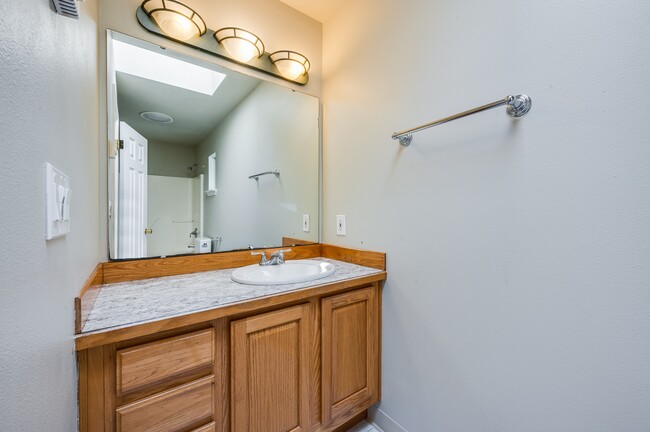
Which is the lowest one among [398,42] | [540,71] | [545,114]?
[545,114]

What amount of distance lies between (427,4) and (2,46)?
1435mm

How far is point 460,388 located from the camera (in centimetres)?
→ 106

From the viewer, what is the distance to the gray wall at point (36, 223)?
32cm

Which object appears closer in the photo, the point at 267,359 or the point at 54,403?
the point at 54,403

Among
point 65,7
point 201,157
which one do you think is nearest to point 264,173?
point 201,157

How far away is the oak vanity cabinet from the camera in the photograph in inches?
28.9

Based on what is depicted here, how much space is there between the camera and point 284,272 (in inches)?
56.6

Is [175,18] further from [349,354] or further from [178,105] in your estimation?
[349,354]

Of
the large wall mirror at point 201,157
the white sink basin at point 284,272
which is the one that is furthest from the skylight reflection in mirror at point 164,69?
the white sink basin at point 284,272

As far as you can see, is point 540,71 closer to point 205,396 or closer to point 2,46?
point 2,46

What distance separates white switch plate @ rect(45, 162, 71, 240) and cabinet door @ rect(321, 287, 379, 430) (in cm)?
90

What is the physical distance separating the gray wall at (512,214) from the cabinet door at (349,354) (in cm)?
10

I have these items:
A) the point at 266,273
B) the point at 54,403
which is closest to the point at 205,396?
the point at 54,403

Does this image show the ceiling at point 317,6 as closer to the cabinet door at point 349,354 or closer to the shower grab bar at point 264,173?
the shower grab bar at point 264,173
